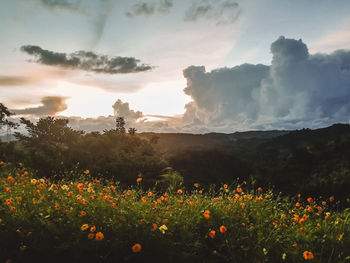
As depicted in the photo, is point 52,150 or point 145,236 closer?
point 145,236

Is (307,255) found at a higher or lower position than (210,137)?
lower

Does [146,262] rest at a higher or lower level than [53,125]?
Result: lower

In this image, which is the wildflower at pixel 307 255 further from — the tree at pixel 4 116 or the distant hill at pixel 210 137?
the distant hill at pixel 210 137

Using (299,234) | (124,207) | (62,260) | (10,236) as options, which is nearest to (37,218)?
(10,236)

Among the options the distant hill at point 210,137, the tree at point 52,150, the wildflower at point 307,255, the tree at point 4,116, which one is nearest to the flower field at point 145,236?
the wildflower at point 307,255

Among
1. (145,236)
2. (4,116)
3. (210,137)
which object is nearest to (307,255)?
(145,236)

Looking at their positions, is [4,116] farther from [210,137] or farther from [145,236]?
[210,137]

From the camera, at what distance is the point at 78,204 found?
12.3 feet

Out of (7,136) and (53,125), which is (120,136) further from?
(7,136)

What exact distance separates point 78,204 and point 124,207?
2.33 feet

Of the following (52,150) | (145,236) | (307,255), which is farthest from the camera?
(52,150)

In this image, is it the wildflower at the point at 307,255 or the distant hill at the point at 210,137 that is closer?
the wildflower at the point at 307,255

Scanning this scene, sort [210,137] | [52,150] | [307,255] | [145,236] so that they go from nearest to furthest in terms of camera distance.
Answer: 1. [307,255]
2. [145,236]
3. [52,150]
4. [210,137]

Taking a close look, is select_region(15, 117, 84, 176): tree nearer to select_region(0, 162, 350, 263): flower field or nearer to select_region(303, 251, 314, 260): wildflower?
select_region(0, 162, 350, 263): flower field
